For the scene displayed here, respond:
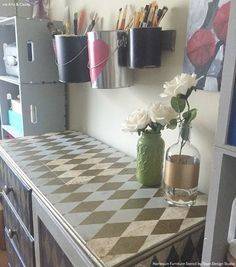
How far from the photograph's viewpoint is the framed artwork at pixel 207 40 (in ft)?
2.59

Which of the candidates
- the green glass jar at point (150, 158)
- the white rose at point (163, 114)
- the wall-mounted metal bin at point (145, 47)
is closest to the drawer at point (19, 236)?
the green glass jar at point (150, 158)

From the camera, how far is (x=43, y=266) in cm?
94

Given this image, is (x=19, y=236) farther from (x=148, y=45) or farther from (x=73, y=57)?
(x=148, y=45)

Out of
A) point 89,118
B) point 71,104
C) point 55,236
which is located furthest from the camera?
point 71,104

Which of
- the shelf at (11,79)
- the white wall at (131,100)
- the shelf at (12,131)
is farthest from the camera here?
the shelf at (12,131)

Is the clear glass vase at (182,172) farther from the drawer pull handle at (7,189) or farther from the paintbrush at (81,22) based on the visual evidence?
the paintbrush at (81,22)

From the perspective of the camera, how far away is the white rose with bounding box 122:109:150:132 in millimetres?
869

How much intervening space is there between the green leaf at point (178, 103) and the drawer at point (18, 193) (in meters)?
0.54

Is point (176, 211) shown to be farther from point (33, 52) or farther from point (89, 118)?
point (33, 52)

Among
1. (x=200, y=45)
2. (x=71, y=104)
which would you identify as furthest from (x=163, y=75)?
(x=71, y=104)

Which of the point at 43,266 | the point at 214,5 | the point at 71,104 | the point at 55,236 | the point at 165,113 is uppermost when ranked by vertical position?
the point at 214,5

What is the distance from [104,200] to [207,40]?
1.85ft

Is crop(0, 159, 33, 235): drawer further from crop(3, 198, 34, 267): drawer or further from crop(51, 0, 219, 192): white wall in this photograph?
crop(51, 0, 219, 192): white wall

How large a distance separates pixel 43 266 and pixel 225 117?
0.79 metres
